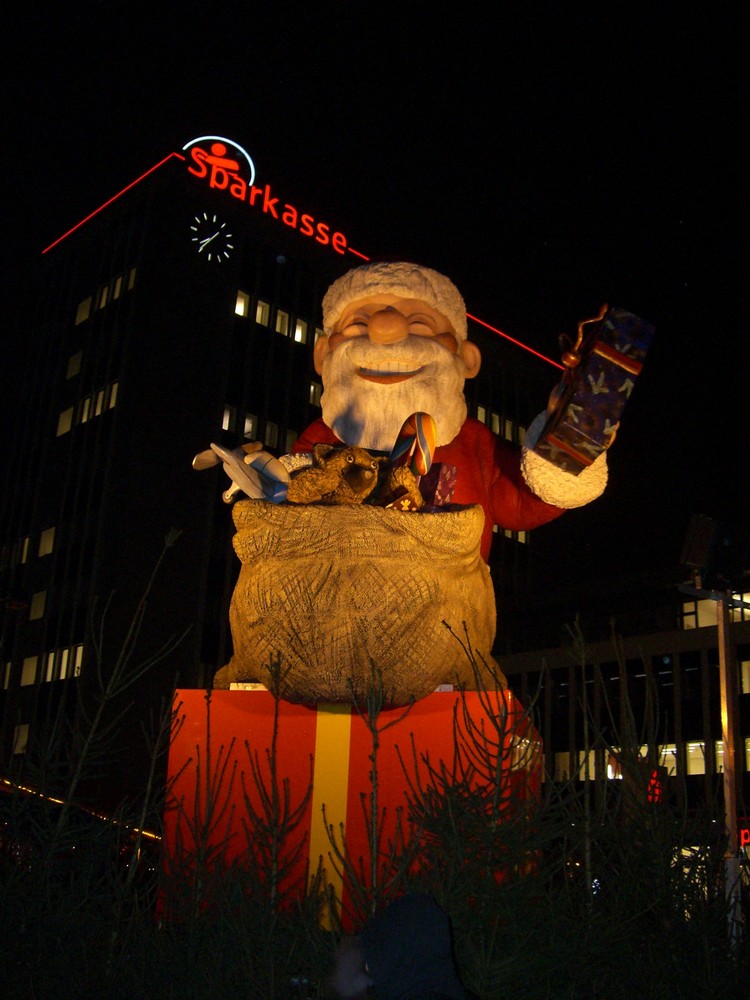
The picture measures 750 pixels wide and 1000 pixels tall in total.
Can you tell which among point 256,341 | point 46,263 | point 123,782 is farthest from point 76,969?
point 46,263

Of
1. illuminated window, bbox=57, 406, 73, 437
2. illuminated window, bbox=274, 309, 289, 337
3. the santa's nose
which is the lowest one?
the santa's nose

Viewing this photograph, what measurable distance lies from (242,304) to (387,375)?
27.6 m

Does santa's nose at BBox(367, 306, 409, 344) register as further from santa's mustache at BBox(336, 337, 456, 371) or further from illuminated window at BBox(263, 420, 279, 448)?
illuminated window at BBox(263, 420, 279, 448)

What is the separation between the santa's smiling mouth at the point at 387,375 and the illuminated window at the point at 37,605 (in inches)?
1068

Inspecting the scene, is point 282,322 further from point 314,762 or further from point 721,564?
point 314,762

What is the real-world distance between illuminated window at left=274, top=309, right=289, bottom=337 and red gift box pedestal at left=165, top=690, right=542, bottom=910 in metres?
28.9

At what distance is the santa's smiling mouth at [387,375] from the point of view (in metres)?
5.54

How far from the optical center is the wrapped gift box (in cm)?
493

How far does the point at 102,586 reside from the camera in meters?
28.3

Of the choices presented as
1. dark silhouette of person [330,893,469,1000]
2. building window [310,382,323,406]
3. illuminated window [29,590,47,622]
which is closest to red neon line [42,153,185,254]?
building window [310,382,323,406]

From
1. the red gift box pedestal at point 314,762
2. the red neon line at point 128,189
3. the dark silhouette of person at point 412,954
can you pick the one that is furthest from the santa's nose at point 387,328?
the red neon line at point 128,189

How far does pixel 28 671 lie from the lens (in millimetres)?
30750

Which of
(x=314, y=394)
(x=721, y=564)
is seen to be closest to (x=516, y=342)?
(x=314, y=394)

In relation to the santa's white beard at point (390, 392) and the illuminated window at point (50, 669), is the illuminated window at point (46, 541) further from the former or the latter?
the santa's white beard at point (390, 392)
